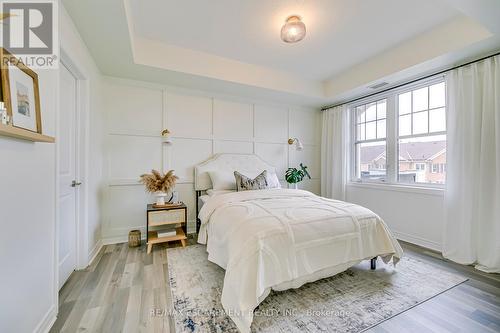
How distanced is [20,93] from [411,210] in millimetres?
4346

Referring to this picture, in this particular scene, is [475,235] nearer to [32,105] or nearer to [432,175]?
[432,175]

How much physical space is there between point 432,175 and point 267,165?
2530mm

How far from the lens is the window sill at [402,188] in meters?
2.85

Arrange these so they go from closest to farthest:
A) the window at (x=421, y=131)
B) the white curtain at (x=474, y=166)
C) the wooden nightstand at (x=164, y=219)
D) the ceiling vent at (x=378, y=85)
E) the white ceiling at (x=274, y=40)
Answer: the white ceiling at (x=274, y=40) < the white curtain at (x=474, y=166) < the wooden nightstand at (x=164, y=219) < the window at (x=421, y=131) < the ceiling vent at (x=378, y=85)

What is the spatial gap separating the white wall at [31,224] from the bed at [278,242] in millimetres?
1161

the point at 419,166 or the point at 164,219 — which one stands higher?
the point at 419,166

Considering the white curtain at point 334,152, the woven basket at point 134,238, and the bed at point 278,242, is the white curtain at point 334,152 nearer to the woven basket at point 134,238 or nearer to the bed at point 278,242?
the bed at point 278,242

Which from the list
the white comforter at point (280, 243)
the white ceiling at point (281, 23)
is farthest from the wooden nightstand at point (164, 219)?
the white ceiling at point (281, 23)

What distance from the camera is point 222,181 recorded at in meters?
3.25

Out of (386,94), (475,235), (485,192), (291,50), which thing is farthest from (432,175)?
(291,50)

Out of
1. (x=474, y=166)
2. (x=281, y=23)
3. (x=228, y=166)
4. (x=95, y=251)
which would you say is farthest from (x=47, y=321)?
Answer: (x=474, y=166)

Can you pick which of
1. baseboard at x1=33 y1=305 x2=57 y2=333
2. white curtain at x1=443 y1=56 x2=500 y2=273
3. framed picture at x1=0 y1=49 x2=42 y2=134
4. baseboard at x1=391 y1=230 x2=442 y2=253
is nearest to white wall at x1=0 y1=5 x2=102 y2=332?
baseboard at x1=33 y1=305 x2=57 y2=333

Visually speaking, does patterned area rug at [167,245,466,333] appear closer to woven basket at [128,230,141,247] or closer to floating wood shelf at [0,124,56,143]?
woven basket at [128,230,141,247]

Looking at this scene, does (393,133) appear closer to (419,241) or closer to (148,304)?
(419,241)
